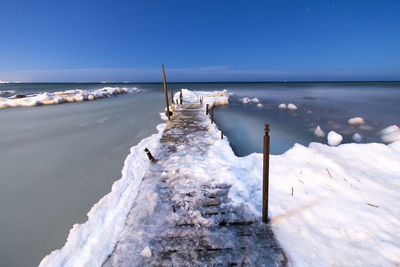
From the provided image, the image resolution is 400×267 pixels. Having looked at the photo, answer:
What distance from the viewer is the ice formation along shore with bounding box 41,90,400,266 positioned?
2850 mm

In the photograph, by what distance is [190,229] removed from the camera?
325 cm

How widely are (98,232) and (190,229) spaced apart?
217 centimetres

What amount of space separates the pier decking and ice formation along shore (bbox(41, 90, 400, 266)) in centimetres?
28

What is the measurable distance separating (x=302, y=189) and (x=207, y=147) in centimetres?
385

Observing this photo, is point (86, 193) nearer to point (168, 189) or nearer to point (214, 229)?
point (168, 189)

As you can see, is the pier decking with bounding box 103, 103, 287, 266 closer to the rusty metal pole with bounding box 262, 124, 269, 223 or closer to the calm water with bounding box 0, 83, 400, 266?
the rusty metal pole with bounding box 262, 124, 269, 223

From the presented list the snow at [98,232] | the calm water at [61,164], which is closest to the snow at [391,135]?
the calm water at [61,164]

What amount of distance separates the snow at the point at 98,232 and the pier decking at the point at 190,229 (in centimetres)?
33

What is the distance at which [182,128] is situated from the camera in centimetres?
1016

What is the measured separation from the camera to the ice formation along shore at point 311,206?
2850 mm

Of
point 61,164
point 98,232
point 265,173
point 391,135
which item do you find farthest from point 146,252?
point 391,135

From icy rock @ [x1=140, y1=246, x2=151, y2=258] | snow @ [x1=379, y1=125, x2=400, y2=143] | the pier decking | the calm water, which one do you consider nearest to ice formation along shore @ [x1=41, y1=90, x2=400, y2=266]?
the pier decking

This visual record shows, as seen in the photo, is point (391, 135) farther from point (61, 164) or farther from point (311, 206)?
point (61, 164)

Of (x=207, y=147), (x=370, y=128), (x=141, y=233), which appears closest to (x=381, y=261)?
(x=141, y=233)
